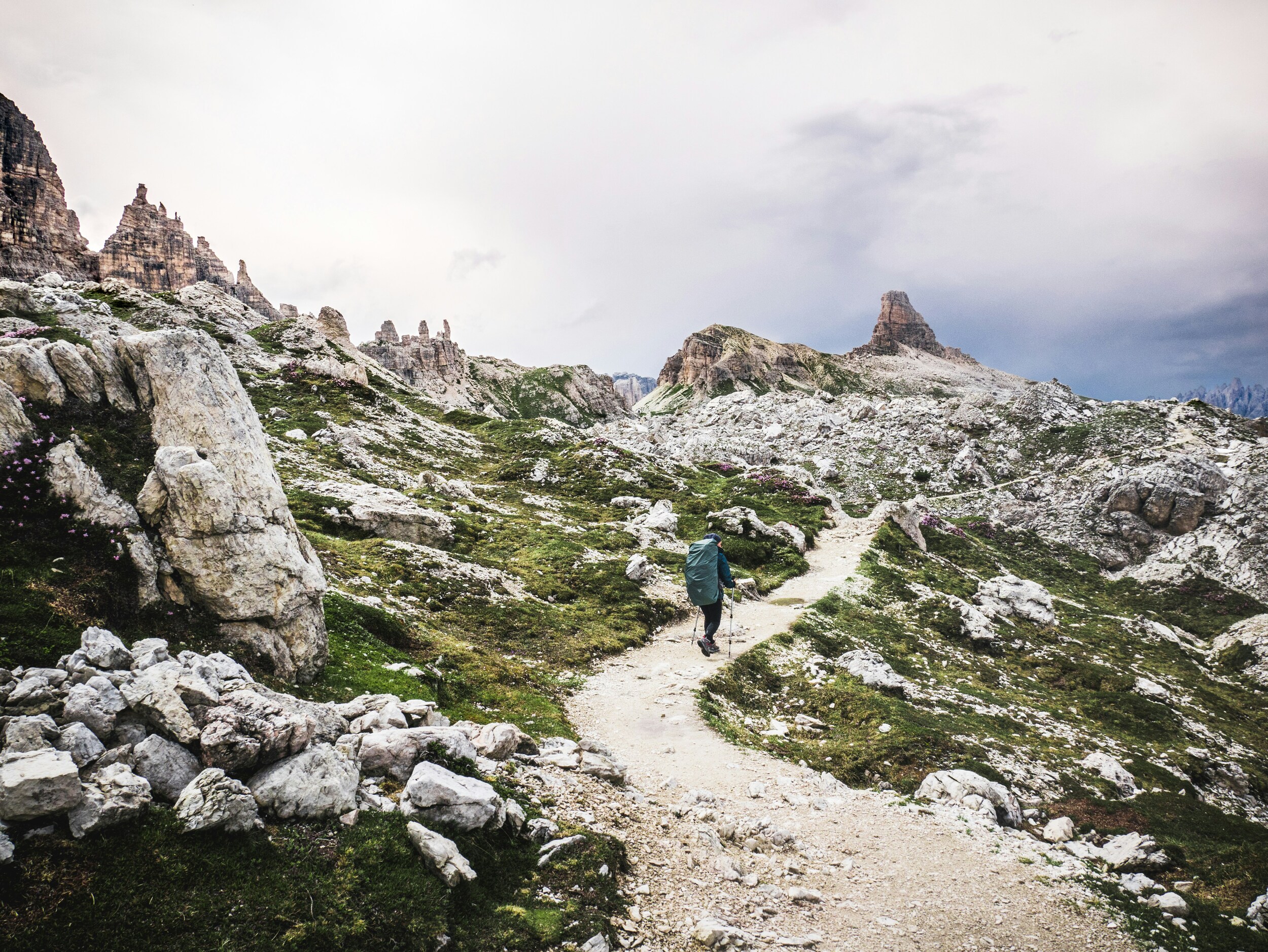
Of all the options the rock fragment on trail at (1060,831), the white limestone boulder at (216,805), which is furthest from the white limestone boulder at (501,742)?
the rock fragment on trail at (1060,831)

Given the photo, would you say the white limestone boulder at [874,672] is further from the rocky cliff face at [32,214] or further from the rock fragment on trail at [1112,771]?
the rocky cliff face at [32,214]

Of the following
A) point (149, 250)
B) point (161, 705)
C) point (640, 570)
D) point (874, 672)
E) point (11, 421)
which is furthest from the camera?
point (149, 250)

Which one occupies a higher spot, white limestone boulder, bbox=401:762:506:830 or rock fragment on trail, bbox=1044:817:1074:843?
white limestone boulder, bbox=401:762:506:830

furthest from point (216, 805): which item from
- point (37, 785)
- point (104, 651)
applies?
point (104, 651)

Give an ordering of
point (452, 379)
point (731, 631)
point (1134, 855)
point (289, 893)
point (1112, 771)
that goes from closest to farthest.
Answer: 1. point (289, 893)
2. point (1134, 855)
3. point (1112, 771)
4. point (731, 631)
5. point (452, 379)

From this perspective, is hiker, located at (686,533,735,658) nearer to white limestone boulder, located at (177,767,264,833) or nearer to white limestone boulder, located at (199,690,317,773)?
white limestone boulder, located at (199,690,317,773)

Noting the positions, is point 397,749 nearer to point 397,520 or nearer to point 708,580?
point 708,580

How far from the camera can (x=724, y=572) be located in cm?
2486

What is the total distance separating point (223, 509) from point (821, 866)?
15.4 meters

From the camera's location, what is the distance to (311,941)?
22.5 ft

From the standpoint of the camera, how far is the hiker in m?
24.2

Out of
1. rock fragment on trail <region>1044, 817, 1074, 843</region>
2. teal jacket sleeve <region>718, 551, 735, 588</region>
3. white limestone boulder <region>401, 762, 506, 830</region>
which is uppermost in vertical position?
teal jacket sleeve <region>718, 551, 735, 588</region>

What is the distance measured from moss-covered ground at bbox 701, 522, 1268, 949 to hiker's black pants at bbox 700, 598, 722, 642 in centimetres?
207

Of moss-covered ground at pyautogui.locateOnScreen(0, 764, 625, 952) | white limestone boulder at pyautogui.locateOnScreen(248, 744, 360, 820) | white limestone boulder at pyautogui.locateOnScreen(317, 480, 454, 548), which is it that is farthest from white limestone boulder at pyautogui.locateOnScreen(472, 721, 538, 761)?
white limestone boulder at pyautogui.locateOnScreen(317, 480, 454, 548)
